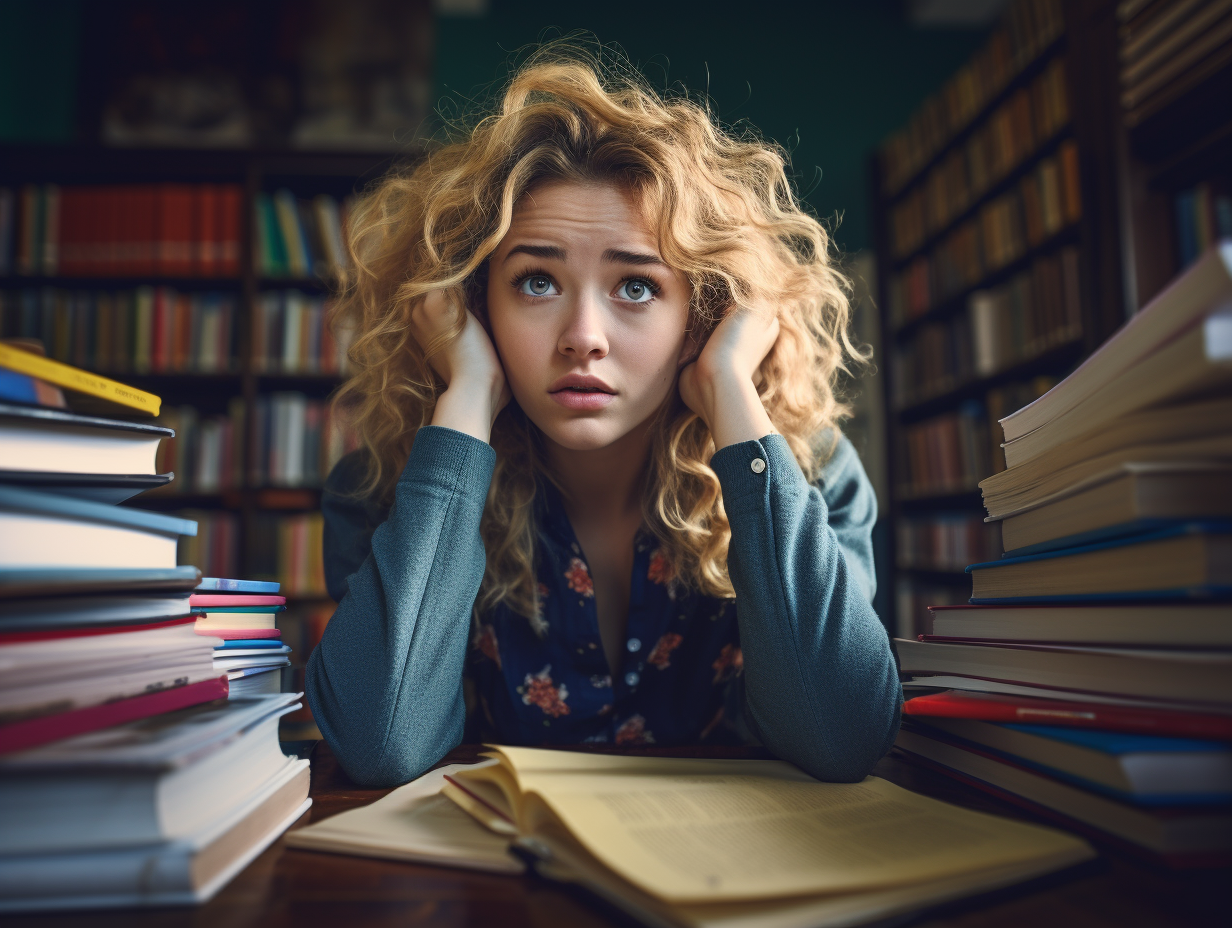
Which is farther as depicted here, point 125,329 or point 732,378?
point 125,329

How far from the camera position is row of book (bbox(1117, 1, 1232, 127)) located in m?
1.53

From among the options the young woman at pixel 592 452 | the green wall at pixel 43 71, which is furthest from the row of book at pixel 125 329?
the young woman at pixel 592 452

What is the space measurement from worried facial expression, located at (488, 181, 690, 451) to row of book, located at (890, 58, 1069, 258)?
1893 millimetres

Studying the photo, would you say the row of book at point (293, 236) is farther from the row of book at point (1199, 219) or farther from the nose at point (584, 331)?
the row of book at point (1199, 219)

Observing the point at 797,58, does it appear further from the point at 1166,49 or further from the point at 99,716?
the point at 99,716

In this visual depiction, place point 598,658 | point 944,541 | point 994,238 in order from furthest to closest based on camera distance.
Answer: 1. point 944,541
2. point 994,238
3. point 598,658

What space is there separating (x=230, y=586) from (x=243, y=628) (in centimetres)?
5

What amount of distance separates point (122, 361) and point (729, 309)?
8.03 ft

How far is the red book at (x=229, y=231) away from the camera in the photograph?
8.60 feet

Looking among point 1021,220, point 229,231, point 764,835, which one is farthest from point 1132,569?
point 229,231

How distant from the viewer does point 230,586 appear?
1.98 ft

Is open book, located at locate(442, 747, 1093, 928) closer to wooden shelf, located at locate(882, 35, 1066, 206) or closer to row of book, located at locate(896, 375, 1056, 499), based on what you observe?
row of book, located at locate(896, 375, 1056, 499)

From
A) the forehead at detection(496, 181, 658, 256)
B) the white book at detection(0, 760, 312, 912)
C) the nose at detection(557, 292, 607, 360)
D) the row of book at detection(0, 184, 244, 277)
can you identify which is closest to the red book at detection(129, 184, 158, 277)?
the row of book at detection(0, 184, 244, 277)

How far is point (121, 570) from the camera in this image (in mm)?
432
